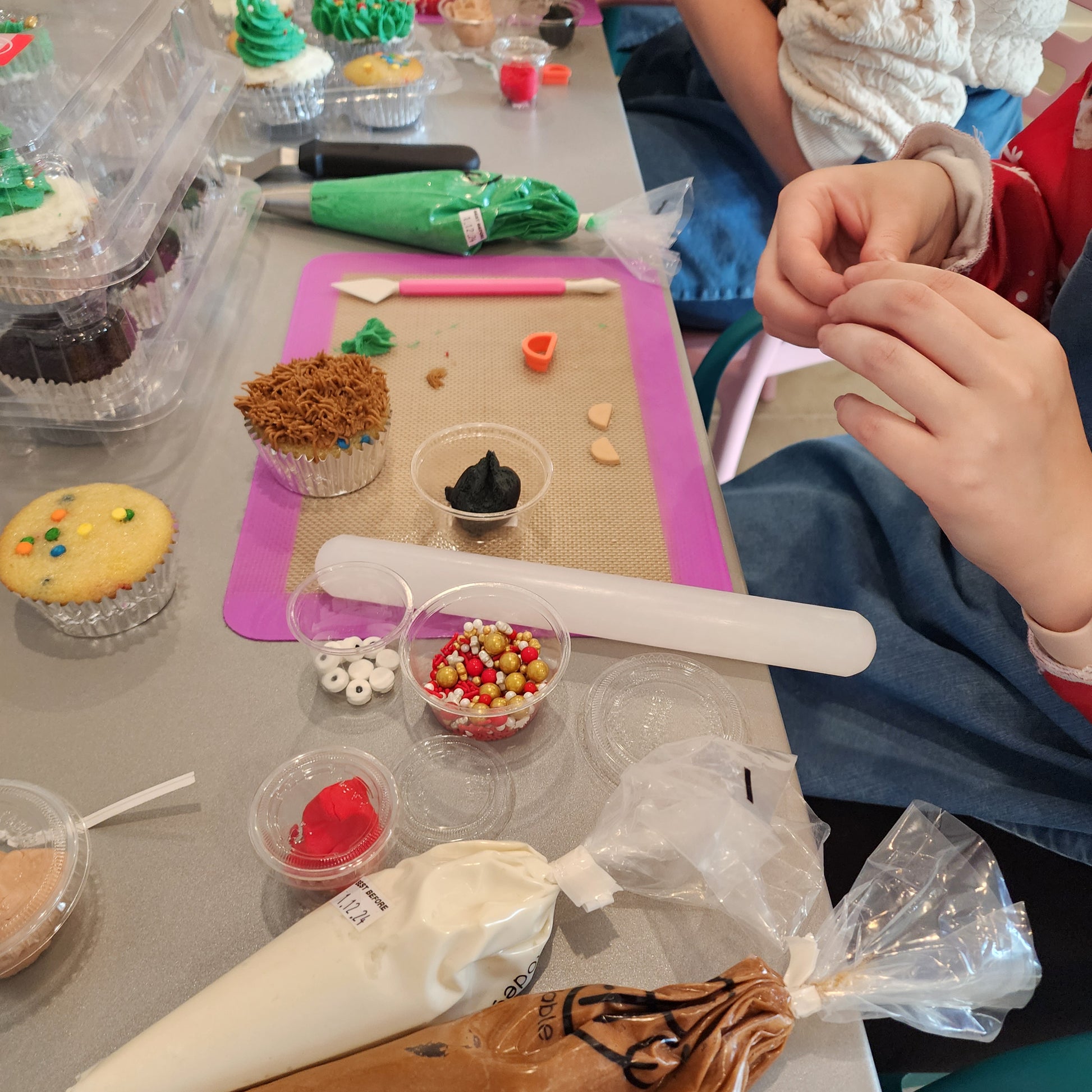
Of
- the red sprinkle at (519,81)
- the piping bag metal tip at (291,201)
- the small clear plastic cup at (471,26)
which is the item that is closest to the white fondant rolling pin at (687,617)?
the piping bag metal tip at (291,201)

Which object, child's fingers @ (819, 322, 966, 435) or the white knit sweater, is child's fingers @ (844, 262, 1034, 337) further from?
the white knit sweater

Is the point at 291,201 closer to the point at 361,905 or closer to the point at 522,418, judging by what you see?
the point at 522,418

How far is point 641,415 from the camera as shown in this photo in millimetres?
880

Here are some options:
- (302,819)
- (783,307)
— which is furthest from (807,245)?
(302,819)

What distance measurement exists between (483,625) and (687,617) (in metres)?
0.17

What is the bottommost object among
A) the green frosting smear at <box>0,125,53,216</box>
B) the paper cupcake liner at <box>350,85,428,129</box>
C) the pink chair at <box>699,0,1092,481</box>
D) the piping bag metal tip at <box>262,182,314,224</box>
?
the pink chair at <box>699,0,1092,481</box>

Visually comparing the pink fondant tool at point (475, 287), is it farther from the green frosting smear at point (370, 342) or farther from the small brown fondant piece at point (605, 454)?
the small brown fondant piece at point (605, 454)

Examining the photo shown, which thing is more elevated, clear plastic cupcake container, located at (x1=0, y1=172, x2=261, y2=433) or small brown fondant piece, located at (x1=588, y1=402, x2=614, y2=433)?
clear plastic cupcake container, located at (x1=0, y1=172, x2=261, y2=433)

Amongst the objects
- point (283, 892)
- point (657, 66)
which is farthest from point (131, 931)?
point (657, 66)

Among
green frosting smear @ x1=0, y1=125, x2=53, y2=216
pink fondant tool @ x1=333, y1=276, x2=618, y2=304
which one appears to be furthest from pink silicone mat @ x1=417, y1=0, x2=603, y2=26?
green frosting smear @ x1=0, y1=125, x2=53, y2=216

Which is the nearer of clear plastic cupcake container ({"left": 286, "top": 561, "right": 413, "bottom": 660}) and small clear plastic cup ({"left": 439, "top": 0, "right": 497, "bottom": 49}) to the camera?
clear plastic cupcake container ({"left": 286, "top": 561, "right": 413, "bottom": 660})

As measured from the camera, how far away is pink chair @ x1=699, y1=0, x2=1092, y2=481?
1.17m

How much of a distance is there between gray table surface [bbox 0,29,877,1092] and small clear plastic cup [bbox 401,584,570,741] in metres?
0.03

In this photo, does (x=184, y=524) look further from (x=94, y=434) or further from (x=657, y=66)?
(x=657, y=66)
